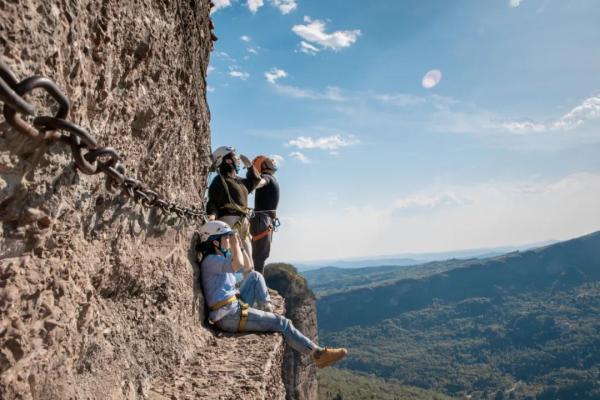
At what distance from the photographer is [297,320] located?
39.8 metres

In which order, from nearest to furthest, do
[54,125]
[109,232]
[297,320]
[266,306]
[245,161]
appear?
1. [54,125]
2. [109,232]
3. [266,306]
4. [245,161]
5. [297,320]

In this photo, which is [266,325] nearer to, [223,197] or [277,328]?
[277,328]

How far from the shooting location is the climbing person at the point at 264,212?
9.46 meters

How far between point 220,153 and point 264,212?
2.20 metres

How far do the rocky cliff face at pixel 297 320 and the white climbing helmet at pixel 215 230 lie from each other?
28.2 m

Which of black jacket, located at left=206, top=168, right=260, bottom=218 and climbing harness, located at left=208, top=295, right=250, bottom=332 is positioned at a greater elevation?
black jacket, located at left=206, top=168, right=260, bottom=218

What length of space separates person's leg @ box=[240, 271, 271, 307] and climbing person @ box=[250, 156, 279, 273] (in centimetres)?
171

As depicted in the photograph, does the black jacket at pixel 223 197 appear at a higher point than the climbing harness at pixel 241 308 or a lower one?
higher

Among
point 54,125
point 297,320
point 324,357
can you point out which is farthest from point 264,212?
point 297,320

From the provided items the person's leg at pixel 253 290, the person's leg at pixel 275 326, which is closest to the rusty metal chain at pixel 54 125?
the person's leg at pixel 275 326

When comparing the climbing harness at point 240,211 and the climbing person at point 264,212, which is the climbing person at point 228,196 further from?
the climbing person at point 264,212

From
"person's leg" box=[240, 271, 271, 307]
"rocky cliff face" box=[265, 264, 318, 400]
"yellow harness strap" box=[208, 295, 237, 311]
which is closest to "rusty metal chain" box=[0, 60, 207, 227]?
"yellow harness strap" box=[208, 295, 237, 311]

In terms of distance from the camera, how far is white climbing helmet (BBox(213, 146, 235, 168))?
7600 mm

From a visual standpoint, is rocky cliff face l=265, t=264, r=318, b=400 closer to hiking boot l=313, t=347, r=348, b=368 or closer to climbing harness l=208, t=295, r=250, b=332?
hiking boot l=313, t=347, r=348, b=368
